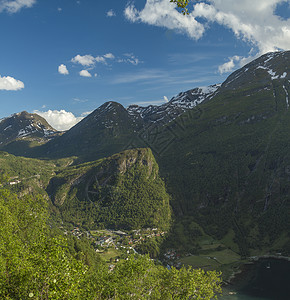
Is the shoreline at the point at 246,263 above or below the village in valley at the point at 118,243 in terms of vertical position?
below

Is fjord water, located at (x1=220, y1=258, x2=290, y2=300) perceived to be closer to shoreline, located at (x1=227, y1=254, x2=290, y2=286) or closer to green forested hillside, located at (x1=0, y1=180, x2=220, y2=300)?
shoreline, located at (x1=227, y1=254, x2=290, y2=286)

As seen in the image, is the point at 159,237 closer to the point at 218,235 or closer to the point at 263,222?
the point at 218,235

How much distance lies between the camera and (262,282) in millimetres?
129250

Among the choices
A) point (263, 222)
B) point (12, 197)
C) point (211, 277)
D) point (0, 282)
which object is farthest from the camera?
point (263, 222)

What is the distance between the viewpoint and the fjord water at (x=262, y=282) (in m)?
116

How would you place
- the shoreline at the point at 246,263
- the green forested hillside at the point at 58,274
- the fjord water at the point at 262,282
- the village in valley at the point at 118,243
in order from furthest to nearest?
the village in valley at the point at 118,243
the shoreline at the point at 246,263
the fjord water at the point at 262,282
the green forested hillside at the point at 58,274

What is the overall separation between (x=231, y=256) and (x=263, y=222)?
167ft

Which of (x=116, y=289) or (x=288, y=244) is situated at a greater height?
(x=116, y=289)

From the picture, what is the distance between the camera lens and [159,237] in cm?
19450

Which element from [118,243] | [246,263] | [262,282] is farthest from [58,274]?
[118,243]

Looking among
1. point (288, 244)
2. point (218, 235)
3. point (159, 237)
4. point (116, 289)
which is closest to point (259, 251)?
point (288, 244)

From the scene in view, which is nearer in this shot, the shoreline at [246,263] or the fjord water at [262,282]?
the fjord water at [262,282]

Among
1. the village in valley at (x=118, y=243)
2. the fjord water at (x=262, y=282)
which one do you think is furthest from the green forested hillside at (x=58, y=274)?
the village in valley at (x=118, y=243)

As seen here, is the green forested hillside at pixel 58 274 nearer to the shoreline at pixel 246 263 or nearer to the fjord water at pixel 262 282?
the fjord water at pixel 262 282
